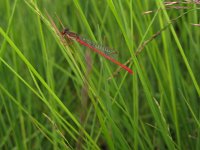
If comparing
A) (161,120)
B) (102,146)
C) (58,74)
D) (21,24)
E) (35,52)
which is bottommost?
(102,146)

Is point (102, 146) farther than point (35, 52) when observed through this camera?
No

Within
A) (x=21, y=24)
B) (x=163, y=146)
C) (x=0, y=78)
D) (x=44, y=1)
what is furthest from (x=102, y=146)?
(x=44, y=1)

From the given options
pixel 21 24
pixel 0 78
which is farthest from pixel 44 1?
pixel 0 78

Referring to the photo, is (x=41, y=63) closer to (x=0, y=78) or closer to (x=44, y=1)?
(x=0, y=78)

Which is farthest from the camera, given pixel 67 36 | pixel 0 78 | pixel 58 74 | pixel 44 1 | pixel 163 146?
pixel 44 1

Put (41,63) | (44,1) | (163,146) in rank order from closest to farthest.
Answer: (163,146) < (41,63) < (44,1)

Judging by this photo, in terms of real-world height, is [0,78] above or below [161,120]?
above
